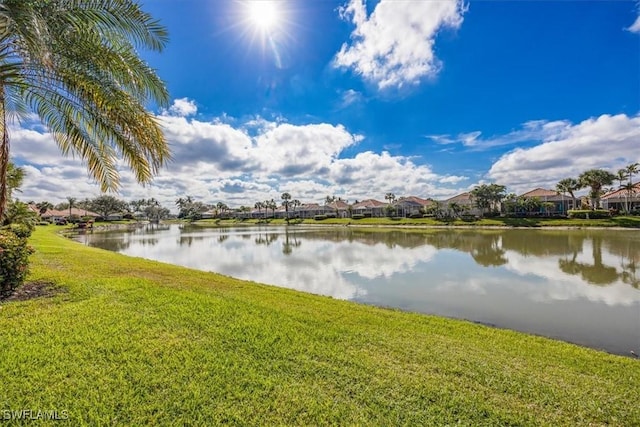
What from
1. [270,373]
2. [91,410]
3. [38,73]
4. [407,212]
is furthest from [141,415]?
[407,212]

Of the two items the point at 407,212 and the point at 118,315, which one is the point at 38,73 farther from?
the point at 407,212

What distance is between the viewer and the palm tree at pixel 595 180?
163ft

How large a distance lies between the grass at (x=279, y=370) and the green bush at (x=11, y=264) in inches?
27.3

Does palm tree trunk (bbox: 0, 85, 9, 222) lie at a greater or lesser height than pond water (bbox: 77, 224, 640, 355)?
greater

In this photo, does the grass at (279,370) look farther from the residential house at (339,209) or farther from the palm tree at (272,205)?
the palm tree at (272,205)

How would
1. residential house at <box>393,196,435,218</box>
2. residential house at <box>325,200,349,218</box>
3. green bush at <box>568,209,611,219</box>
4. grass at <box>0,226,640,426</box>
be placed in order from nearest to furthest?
grass at <box>0,226,640,426</box> → green bush at <box>568,209,611,219</box> → residential house at <box>393,196,435,218</box> → residential house at <box>325,200,349,218</box>

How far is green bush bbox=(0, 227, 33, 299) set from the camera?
18.6ft

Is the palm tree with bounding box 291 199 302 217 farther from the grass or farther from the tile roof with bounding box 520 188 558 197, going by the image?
the grass

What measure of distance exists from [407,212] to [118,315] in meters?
70.9

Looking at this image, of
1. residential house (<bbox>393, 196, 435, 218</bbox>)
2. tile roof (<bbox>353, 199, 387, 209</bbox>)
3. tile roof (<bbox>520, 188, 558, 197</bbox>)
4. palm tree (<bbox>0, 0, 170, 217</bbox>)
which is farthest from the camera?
tile roof (<bbox>353, 199, 387, 209</bbox>)

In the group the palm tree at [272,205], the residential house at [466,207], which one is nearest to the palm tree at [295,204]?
the palm tree at [272,205]

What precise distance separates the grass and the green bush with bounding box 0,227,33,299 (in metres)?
0.69

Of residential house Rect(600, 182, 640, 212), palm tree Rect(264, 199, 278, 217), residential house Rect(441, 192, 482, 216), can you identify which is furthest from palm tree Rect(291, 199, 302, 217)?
residential house Rect(600, 182, 640, 212)

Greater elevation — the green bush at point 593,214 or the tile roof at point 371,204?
the tile roof at point 371,204
